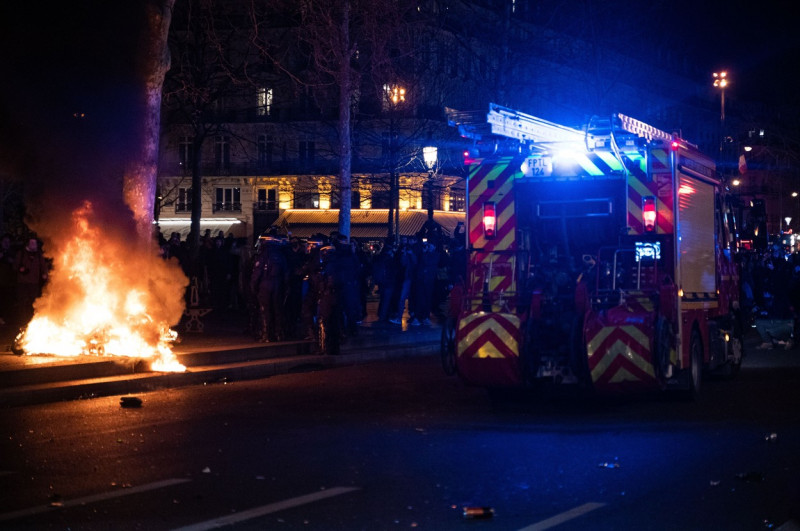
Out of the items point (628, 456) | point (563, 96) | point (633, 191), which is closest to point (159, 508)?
point (628, 456)

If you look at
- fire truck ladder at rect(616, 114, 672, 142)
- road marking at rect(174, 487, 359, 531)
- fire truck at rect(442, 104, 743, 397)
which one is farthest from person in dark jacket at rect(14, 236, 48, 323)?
road marking at rect(174, 487, 359, 531)

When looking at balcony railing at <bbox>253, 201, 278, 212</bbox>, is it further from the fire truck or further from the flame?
the fire truck

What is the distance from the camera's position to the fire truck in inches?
454

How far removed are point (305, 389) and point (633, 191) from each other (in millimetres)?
4874

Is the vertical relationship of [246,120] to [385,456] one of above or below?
above

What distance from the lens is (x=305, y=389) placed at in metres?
14.1

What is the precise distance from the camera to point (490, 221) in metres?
13.1

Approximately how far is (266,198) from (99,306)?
5529 cm

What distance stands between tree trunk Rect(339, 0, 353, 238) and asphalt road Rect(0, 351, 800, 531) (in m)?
13.0

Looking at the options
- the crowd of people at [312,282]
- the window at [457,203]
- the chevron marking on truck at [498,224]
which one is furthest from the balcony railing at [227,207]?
the chevron marking on truck at [498,224]

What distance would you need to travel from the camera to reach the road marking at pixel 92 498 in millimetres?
6926

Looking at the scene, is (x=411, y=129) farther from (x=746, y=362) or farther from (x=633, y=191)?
(x=633, y=191)

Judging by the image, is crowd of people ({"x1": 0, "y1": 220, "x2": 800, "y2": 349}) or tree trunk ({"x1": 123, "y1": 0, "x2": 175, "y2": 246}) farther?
crowd of people ({"x1": 0, "y1": 220, "x2": 800, "y2": 349})

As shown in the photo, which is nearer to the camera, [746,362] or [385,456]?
[385,456]
